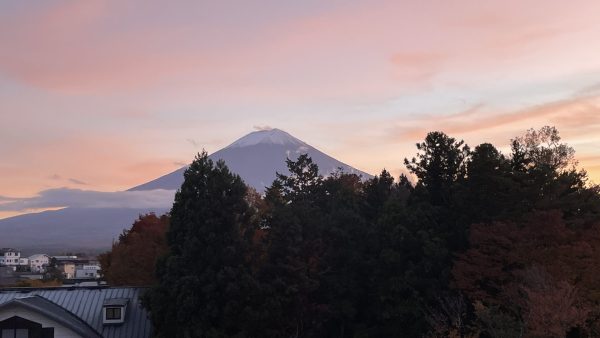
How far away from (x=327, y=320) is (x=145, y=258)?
1622 cm

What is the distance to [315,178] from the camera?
4428cm

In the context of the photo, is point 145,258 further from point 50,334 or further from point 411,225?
point 411,225

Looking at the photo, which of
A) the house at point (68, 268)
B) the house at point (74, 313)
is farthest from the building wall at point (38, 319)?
the house at point (68, 268)

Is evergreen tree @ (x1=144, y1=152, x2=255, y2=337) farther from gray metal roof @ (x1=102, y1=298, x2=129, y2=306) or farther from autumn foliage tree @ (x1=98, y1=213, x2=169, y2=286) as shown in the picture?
autumn foliage tree @ (x1=98, y1=213, x2=169, y2=286)

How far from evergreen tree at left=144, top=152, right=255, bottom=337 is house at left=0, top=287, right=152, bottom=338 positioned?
7.72 feet

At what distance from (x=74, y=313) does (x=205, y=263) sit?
7938 millimetres

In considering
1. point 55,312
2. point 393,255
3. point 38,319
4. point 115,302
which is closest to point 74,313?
point 55,312

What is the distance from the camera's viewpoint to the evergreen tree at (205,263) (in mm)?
28919

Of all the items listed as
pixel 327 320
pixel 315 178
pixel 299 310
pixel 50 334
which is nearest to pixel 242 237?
pixel 299 310

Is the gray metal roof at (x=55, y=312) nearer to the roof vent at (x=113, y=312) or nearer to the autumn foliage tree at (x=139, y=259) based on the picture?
the roof vent at (x=113, y=312)

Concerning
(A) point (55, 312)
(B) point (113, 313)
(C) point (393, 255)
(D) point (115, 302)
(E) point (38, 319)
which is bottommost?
(B) point (113, 313)

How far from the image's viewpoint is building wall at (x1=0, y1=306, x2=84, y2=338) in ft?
96.2

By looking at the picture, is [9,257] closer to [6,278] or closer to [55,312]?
[6,278]

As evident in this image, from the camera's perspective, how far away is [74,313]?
32.0m
